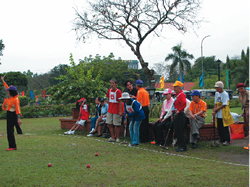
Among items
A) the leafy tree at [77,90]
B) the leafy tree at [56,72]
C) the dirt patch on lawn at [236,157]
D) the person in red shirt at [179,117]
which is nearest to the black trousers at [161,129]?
the person in red shirt at [179,117]

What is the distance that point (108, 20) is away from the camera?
1770cm

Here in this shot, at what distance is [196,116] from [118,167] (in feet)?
11.9

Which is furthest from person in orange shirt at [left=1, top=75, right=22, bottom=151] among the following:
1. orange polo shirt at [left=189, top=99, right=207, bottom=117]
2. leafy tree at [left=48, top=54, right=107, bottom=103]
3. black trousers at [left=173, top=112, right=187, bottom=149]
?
orange polo shirt at [left=189, top=99, right=207, bottom=117]

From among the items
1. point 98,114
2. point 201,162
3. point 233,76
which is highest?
point 233,76

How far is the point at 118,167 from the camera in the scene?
5.74m

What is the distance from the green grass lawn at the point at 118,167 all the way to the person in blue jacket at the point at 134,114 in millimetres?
459

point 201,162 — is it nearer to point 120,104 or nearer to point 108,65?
point 120,104

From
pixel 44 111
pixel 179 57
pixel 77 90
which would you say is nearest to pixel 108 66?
pixel 179 57

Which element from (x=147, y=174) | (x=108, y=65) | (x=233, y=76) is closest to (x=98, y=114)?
(x=147, y=174)

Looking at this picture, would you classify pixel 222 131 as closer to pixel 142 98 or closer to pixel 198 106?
pixel 198 106

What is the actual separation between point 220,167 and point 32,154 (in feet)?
15.1

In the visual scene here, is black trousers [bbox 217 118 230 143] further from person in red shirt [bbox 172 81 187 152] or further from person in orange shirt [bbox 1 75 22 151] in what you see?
person in orange shirt [bbox 1 75 22 151]

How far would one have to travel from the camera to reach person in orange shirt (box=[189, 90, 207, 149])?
26.8 feet

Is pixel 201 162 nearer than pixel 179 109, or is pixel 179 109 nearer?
pixel 201 162
